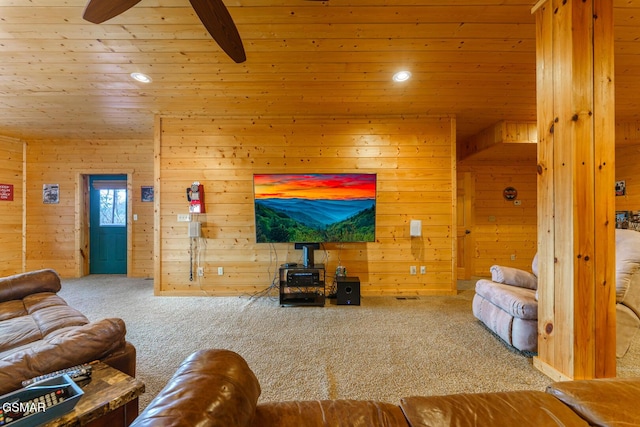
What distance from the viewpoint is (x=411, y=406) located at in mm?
876

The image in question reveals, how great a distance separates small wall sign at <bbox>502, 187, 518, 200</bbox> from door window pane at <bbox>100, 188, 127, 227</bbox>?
7663mm

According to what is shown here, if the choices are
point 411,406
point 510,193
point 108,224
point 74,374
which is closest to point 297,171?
point 74,374

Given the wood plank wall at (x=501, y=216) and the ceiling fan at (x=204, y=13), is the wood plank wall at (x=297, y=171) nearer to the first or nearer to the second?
the wood plank wall at (x=501, y=216)

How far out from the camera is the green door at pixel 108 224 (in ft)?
16.6

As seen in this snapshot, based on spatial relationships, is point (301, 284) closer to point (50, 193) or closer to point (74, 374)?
point (74, 374)

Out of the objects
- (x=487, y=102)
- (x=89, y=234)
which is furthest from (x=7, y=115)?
(x=487, y=102)

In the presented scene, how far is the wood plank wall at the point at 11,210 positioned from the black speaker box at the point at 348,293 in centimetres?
600

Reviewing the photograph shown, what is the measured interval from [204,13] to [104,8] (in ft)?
1.78

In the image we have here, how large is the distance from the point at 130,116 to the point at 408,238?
183 inches

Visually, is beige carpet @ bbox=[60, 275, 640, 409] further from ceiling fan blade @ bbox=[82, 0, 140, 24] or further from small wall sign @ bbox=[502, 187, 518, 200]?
small wall sign @ bbox=[502, 187, 518, 200]

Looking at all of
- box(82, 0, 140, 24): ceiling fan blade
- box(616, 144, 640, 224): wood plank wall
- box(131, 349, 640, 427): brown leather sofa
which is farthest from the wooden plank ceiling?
box(131, 349, 640, 427): brown leather sofa

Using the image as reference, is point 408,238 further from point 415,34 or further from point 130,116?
point 130,116

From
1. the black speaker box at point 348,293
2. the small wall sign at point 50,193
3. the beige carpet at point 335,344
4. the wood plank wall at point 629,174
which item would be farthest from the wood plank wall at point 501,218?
the small wall sign at point 50,193

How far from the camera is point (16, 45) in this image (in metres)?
2.31
